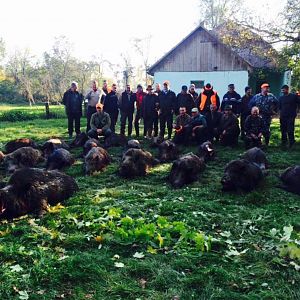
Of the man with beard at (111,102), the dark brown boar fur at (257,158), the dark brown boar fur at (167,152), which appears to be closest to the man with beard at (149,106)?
the man with beard at (111,102)

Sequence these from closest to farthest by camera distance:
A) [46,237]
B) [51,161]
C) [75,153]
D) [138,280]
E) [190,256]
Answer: [138,280], [190,256], [46,237], [51,161], [75,153]

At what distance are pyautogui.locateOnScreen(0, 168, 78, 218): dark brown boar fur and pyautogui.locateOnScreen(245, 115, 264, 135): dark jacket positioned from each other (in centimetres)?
672

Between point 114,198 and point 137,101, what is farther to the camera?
point 137,101

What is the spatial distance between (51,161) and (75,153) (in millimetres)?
1711

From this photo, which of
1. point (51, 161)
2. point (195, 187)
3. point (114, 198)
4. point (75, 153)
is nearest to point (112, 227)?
point (114, 198)

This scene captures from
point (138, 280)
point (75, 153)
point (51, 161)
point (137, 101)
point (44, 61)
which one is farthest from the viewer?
point (44, 61)

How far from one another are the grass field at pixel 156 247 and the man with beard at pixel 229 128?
178 inches

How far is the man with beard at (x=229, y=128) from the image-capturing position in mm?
11992

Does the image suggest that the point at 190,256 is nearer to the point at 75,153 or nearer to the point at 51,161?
the point at 51,161

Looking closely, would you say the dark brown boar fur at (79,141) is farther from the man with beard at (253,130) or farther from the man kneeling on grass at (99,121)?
the man with beard at (253,130)

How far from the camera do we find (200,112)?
13305mm

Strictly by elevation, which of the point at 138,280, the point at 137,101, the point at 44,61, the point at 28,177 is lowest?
the point at 138,280

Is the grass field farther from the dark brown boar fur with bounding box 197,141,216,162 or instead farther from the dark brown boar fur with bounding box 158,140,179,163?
the dark brown boar fur with bounding box 158,140,179,163

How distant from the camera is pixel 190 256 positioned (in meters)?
4.64
